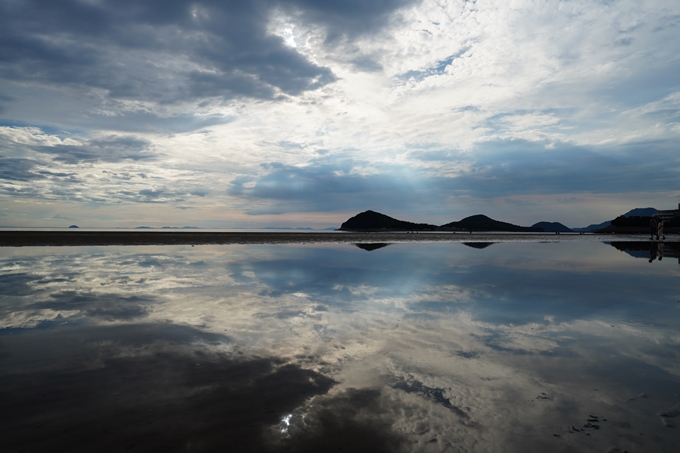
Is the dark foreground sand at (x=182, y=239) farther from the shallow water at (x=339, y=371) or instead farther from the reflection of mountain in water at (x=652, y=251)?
the shallow water at (x=339, y=371)

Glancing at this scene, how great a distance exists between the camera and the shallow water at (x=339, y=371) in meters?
4.68

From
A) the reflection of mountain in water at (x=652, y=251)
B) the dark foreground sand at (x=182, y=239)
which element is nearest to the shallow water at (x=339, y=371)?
the reflection of mountain in water at (x=652, y=251)

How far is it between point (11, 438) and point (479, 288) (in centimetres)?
1543

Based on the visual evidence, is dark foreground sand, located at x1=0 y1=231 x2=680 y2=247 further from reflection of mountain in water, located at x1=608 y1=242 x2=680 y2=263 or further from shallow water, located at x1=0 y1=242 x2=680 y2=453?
shallow water, located at x1=0 y1=242 x2=680 y2=453

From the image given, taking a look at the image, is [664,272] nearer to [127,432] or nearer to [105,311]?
[127,432]

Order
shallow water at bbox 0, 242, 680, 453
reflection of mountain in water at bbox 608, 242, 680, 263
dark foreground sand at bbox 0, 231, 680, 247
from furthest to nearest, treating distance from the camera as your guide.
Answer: dark foreground sand at bbox 0, 231, 680, 247 < reflection of mountain in water at bbox 608, 242, 680, 263 < shallow water at bbox 0, 242, 680, 453

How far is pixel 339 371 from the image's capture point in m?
6.85

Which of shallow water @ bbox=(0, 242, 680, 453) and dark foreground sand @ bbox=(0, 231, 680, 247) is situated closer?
shallow water @ bbox=(0, 242, 680, 453)

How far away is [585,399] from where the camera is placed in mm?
5703

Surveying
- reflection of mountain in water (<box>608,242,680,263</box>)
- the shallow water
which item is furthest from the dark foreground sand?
the shallow water

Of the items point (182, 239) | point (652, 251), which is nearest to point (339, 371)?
point (652, 251)

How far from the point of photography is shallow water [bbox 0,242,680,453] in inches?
184

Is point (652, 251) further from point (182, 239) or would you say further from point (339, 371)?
point (182, 239)

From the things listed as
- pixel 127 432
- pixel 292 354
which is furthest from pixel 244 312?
pixel 127 432
